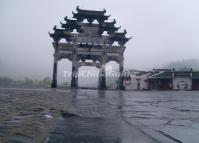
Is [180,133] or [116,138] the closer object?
[116,138]

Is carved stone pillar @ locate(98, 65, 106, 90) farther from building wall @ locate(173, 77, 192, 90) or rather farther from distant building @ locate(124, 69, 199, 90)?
building wall @ locate(173, 77, 192, 90)

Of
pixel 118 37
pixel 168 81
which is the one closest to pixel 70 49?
pixel 118 37

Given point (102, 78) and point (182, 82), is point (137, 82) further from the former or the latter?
point (102, 78)

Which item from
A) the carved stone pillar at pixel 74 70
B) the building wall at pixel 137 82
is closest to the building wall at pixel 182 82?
the building wall at pixel 137 82

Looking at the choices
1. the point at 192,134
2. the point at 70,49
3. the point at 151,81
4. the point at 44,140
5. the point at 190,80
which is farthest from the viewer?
the point at 151,81

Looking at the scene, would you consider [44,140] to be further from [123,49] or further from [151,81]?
[151,81]

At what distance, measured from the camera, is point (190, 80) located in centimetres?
4425

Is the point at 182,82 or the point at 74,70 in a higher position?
the point at 74,70

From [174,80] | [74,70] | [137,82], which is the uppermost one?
[74,70]

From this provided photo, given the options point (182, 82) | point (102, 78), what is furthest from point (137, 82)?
point (102, 78)

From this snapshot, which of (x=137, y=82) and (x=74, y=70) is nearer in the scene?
(x=74, y=70)

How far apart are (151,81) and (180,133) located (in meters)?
46.1

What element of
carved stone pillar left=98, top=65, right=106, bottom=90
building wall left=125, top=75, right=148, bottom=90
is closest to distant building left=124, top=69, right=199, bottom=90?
building wall left=125, top=75, right=148, bottom=90

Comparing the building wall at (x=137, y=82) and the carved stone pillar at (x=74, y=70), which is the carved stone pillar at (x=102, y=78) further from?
the building wall at (x=137, y=82)
